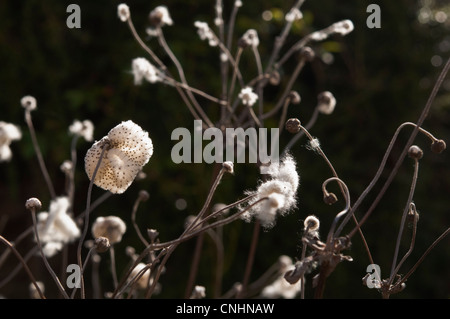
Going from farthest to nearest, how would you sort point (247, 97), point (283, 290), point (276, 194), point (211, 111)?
point (211, 111), point (283, 290), point (247, 97), point (276, 194)

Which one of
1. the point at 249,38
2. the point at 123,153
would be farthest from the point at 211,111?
the point at 123,153

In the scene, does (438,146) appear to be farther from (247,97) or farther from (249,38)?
(249,38)

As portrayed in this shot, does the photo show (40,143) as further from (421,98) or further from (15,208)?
(421,98)

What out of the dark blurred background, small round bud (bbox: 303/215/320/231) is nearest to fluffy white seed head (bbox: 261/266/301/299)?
small round bud (bbox: 303/215/320/231)

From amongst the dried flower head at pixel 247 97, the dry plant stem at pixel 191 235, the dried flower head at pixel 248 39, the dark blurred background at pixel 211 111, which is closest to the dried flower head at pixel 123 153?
the dry plant stem at pixel 191 235

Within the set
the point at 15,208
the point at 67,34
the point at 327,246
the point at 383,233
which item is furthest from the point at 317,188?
the point at 327,246

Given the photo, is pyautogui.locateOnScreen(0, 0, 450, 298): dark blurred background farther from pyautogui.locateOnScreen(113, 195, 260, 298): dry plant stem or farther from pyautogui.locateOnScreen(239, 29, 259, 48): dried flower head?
pyautogui.locateOnScreen(113, 195, 260, 298): dry plant stem

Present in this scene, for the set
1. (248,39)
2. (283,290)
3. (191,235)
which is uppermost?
(248,39)
